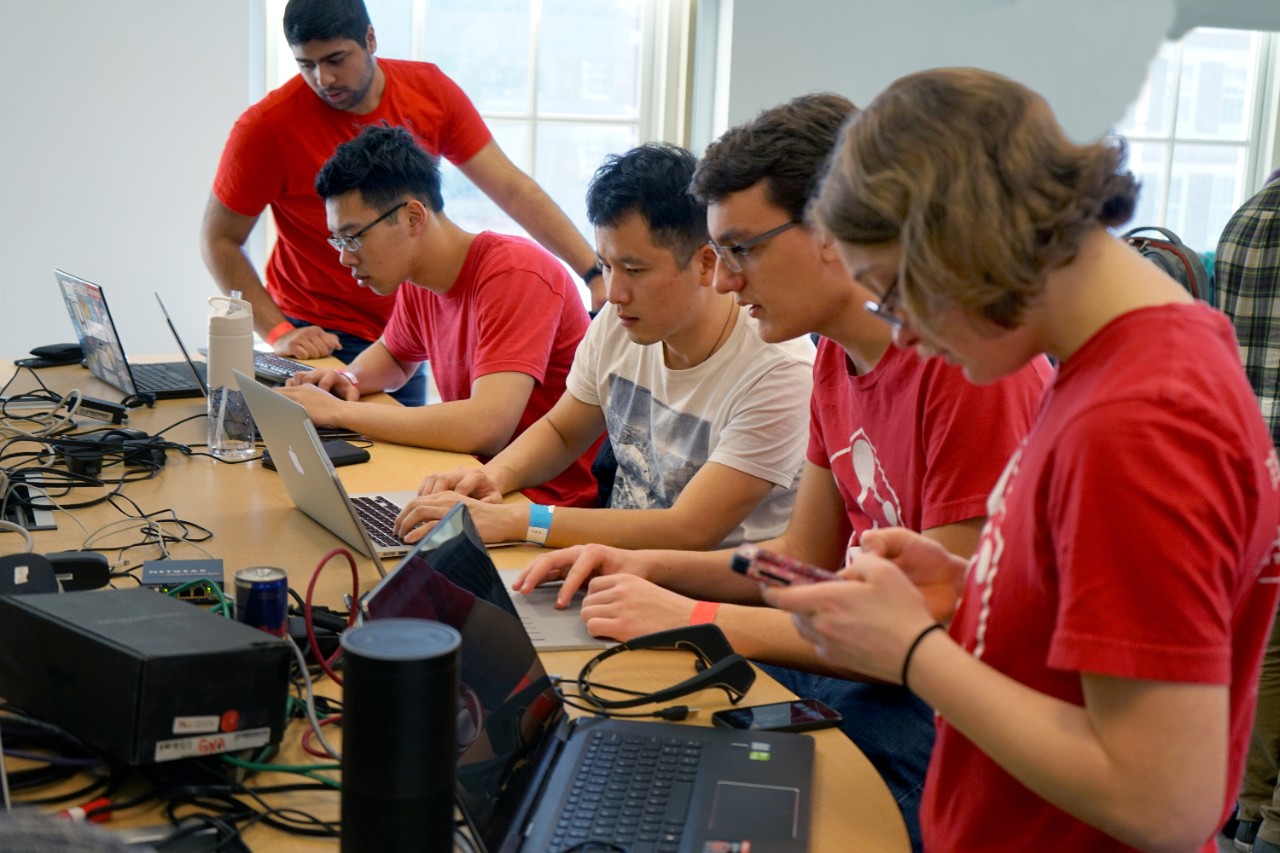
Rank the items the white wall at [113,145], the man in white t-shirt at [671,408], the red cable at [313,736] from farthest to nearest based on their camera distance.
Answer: the white wall at [113,145]
the man in white t-shirt at [671,408]
the red cable at [313,736]

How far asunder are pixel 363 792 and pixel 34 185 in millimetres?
3518

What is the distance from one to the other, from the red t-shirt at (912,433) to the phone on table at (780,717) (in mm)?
277

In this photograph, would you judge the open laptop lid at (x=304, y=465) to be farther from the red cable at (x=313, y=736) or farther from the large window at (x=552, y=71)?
the large window at (x=552, y=71)

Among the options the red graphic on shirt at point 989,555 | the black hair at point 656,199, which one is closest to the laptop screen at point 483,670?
the red graphic on shirt at point 989,555

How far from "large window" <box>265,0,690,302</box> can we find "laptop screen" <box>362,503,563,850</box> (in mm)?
3026

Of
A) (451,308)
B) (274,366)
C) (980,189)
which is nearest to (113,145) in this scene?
(274,366)

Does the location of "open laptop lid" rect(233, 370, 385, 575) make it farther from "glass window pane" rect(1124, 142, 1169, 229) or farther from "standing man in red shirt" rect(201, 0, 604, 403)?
"glass window pane" rect(1124, 142, 1169, 229)

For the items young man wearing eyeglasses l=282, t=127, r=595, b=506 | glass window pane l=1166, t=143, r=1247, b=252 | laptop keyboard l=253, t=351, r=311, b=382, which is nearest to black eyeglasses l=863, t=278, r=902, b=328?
young man wearing eyeglasses l=282, t=127, r=595, b=506

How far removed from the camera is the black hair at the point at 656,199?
6.15 feet

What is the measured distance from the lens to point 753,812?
0.98 metres

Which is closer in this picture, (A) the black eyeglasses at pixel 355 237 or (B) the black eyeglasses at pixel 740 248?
(B) the black eyeglasses at pixel 740 248

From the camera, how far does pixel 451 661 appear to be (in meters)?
0.70

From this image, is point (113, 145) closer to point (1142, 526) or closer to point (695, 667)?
point (695, 667)

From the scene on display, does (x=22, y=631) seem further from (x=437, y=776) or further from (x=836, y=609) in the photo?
(x=836, y=609)
